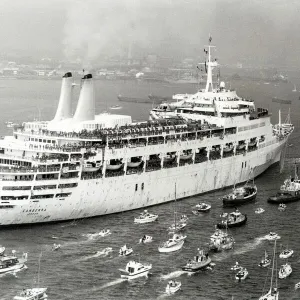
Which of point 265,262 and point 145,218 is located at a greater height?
point 145,218

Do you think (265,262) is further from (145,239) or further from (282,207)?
(282,207)

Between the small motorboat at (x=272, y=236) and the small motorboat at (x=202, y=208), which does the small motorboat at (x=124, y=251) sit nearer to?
the small motorboat at (x=272, y=236)

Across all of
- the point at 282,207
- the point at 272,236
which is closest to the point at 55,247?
the point at 272,236

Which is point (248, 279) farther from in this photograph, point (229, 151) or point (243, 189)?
point (229, 151)

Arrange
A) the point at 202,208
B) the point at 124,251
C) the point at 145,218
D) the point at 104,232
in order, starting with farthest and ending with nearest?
the point at 202,208 < the point at 145,218 < the point at 104,232 < the point at 124,251

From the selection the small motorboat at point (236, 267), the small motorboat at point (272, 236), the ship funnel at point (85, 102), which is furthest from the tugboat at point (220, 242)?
the ship funnel at point (85, 102)

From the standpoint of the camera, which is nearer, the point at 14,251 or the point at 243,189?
the point at 14,251

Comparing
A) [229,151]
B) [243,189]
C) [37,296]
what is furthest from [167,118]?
[37,296]
